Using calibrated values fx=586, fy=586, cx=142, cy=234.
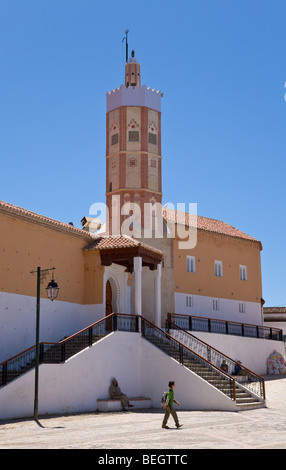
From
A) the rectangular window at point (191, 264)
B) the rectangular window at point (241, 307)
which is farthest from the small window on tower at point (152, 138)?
the rectangular window at point (241, 307)

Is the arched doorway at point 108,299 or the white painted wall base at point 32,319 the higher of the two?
the arched doorway at point 108,299

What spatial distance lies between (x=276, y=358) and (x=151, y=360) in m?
13.5

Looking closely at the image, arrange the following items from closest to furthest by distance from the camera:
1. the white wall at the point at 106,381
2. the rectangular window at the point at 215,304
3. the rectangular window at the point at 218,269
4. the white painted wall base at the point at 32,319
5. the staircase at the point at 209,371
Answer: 1. the white wall at the point at 106,381
2. the staircase at the point at 209,371
3. the white painted wall base at the point at 32,319
4. the rectangular window at the point at 215,304
5. the rectangular window at the point at 218,269

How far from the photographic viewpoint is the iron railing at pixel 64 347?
61.8 ft

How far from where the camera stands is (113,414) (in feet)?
62.5

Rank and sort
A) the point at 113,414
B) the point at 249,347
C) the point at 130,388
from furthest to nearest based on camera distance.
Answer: the point at 249,347 < the point at 130,388 < the point at 113,414

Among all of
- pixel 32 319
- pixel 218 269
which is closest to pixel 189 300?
pixel 218 269

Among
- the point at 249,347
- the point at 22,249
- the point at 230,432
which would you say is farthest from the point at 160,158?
the point at 230,432

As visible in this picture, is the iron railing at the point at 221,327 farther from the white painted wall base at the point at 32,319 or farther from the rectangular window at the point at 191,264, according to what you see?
the white painted wall base at the point at 32,319

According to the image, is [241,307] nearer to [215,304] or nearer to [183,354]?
[215,304]

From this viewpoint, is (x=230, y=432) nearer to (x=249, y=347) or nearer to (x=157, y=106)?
(x=249, y=347)

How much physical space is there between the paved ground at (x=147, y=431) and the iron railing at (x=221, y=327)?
969 cm

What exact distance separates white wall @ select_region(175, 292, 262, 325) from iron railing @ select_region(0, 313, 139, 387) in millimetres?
9495

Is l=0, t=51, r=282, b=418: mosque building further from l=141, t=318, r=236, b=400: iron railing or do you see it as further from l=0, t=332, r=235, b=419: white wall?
l=0, t=332, r=235, b=419: white wall
